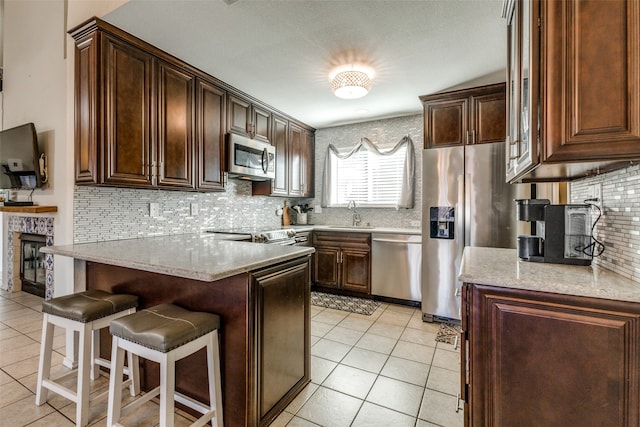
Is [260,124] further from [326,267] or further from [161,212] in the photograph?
[326,267]

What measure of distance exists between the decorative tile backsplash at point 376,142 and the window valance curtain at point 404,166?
0.10 m

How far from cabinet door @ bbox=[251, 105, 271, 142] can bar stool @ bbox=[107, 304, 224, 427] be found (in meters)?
2.50

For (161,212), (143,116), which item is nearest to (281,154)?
(161,212)

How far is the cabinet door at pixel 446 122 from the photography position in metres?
3.04

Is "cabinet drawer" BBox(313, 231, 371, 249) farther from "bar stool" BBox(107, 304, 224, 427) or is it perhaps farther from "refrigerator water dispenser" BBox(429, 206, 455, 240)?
"bar stool" BBox(107, 304, 224, 427)

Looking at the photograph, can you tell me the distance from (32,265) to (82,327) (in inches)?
120

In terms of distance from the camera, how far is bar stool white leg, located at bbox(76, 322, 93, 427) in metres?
1.55

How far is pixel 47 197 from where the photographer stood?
263 cm

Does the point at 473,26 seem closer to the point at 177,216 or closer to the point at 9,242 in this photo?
the point at 177,216

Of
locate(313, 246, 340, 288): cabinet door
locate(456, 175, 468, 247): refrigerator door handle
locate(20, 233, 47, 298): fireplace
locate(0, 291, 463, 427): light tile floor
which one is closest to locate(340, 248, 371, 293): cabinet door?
locate(313, 246, 340, 288): cabinet door

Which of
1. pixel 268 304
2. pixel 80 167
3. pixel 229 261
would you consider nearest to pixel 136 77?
pixel 80 167

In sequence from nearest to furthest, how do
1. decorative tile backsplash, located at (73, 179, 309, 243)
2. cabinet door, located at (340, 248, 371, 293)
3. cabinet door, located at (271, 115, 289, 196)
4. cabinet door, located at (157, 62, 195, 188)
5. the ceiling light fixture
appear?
1. decorative tile backsplash, located at (73, 179, 309, 243)
2. cabinet door, located at (157, 62, 195, 188)
3. the ceiling light fixture
4. cabinet door, located at (340, 248, 371, 293)
5. cabinet door, located at (271, 115, 289, 196)

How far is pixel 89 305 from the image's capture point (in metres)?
1.64

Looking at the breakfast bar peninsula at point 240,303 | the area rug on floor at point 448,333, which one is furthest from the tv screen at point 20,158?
the area rug on floor at point 448,333
